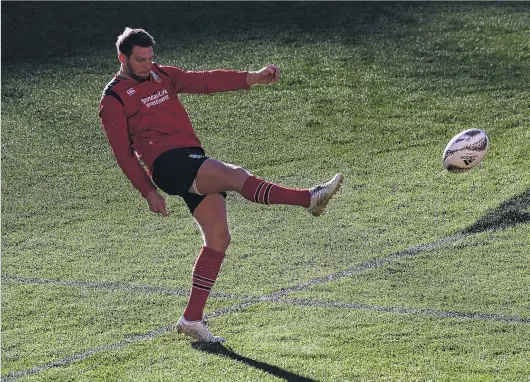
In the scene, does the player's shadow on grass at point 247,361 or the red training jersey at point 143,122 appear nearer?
the player's shadow on grass at point 247,361

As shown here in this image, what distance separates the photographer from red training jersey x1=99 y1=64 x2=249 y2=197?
6023mm

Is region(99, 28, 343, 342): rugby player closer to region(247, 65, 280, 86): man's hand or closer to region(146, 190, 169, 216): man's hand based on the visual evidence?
region(146, 190, 169, 216): man's hand

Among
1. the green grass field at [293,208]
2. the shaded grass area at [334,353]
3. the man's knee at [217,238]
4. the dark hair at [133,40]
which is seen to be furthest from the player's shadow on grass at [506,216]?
the dark hair at [133,40]

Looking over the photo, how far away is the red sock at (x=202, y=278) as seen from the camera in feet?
20.3

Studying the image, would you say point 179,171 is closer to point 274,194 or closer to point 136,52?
point 274,194

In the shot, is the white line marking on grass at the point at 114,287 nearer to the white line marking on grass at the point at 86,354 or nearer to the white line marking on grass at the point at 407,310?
the white line marking on grass at the point at 407,310

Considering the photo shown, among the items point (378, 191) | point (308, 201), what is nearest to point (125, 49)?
point (308, 201)

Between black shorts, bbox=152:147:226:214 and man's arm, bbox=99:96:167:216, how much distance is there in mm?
106

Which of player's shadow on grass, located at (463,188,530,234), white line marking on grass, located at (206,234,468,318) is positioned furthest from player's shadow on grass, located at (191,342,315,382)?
player's shadow on grass, located at (463,188,530,234)

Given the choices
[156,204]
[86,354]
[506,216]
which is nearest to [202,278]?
[156,204]

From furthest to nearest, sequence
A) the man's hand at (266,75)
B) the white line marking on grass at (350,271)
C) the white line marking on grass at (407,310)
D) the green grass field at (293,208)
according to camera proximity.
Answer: the white line marking on grass at (350,271) < the man's hand at (266,75) < the white line marking on grass at (407,310) < the green grass field at (293,208)

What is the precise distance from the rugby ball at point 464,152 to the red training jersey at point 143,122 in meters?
2.01

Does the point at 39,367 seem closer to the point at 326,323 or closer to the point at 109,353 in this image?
the point at 109,353

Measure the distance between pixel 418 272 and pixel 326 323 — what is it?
3.70ft
